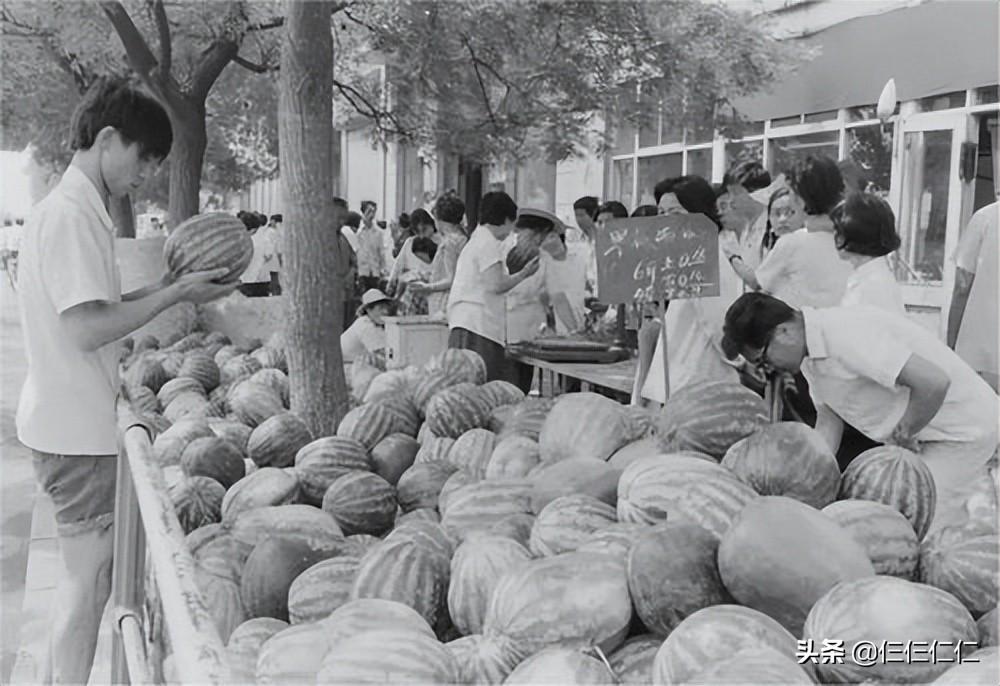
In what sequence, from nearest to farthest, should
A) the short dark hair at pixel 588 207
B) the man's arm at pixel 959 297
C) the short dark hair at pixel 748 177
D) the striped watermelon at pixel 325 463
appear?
the striped watermelon at pixel 325 463 < the man's arm at pixel 959 297 < the short dark hair at pixel 748 177 < the short dark hair at pixel 588 207

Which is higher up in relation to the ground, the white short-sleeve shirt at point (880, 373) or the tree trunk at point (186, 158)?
the tree trunk at point (186, 158)

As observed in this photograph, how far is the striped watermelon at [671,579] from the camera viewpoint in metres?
2.02

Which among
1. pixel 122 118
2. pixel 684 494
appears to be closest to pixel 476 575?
pixel 684 494

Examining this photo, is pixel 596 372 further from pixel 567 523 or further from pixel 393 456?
pixel 567 523

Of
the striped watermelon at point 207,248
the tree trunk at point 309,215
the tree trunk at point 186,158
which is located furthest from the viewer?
the tree trunk at point 186,158

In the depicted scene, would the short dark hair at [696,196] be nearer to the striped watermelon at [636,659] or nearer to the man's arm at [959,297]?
the man's arm at [959,297]

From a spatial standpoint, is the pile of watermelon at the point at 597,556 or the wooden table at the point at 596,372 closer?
the pile of watermelon at the point at 597,556

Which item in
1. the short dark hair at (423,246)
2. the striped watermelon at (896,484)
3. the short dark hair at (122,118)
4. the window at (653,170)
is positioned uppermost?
the window at (653,170)

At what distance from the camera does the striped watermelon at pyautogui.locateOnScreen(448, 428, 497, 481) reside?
10.9ft

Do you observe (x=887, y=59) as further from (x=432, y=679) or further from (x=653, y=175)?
(x=432, y=679)

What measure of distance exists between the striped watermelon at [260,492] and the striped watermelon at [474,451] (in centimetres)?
53

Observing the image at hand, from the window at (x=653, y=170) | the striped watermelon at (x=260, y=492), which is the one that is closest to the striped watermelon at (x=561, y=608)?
the striped watermelon at (x=260, y=492)

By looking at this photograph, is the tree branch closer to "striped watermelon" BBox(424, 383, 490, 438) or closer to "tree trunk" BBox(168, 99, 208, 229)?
"tree trunk" BBox(168, 99, 208, 229)

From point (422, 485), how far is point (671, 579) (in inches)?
50.6
